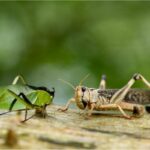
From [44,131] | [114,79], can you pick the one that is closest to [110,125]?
[44,131]

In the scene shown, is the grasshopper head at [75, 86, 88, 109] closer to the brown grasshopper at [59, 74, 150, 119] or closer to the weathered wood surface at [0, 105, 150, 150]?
the brown grasshopper at [59, 74, 150, 119]

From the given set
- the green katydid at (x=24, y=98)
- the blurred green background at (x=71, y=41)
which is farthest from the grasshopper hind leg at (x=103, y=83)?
the green katydid at (x=24, y=98)

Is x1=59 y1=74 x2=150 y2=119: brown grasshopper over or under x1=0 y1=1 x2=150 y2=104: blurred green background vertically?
under

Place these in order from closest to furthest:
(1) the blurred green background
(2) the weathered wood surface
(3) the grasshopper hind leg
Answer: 1. (2) the weathered wood surface
2. (3) the grasshopper hind leg
3. (1) the blurred green background

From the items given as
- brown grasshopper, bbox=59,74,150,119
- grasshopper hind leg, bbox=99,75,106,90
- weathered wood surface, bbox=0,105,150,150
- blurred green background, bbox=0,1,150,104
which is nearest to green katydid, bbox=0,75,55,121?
weathered wood surface, bbox=0,105,150,150

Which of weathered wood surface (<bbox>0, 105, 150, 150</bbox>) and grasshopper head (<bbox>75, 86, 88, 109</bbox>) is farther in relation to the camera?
grasshopper head (<bbox>75, 86, 88, 109</bbox>)

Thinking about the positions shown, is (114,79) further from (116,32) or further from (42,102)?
(42,102)

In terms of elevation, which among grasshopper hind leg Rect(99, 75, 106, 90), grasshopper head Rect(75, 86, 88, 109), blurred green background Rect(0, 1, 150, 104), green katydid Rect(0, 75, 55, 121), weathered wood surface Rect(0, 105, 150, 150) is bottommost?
weathered wood surface Rect(0, 105, 150, 150)

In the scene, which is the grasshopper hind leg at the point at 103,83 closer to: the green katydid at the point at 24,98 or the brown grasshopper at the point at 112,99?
the brown grasshopper at the point at 112,99

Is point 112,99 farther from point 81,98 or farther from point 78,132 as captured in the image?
point 78,132
